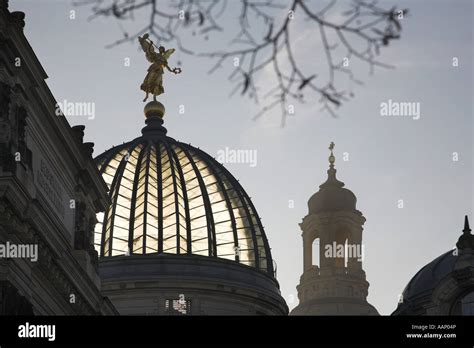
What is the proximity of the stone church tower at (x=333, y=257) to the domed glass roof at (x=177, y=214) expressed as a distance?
613 inches

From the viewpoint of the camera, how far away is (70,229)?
38.7 metres

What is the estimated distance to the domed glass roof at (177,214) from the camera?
68.8m

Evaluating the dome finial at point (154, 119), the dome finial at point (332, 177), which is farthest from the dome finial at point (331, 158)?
the dome finial at point (154, 119)

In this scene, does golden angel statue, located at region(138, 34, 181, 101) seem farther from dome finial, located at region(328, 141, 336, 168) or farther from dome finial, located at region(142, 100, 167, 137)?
dome finial, located at region(328, 141, 336, 168)

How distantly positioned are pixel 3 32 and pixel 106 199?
13.1 m

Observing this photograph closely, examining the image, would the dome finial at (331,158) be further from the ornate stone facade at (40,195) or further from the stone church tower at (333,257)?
the ornate stone facade at (40,195)

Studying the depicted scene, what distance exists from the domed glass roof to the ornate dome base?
1.62 meters

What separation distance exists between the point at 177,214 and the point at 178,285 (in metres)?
4.46

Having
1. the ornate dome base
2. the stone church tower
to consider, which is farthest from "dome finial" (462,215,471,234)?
the stone church tower

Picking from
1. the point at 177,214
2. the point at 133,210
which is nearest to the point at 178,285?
the point at 177,214

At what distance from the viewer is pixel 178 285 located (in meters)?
66.4

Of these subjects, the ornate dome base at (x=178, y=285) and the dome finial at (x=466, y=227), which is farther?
the ornate dome base at (x=178, y=285)

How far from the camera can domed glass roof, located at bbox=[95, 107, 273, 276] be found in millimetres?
68750
